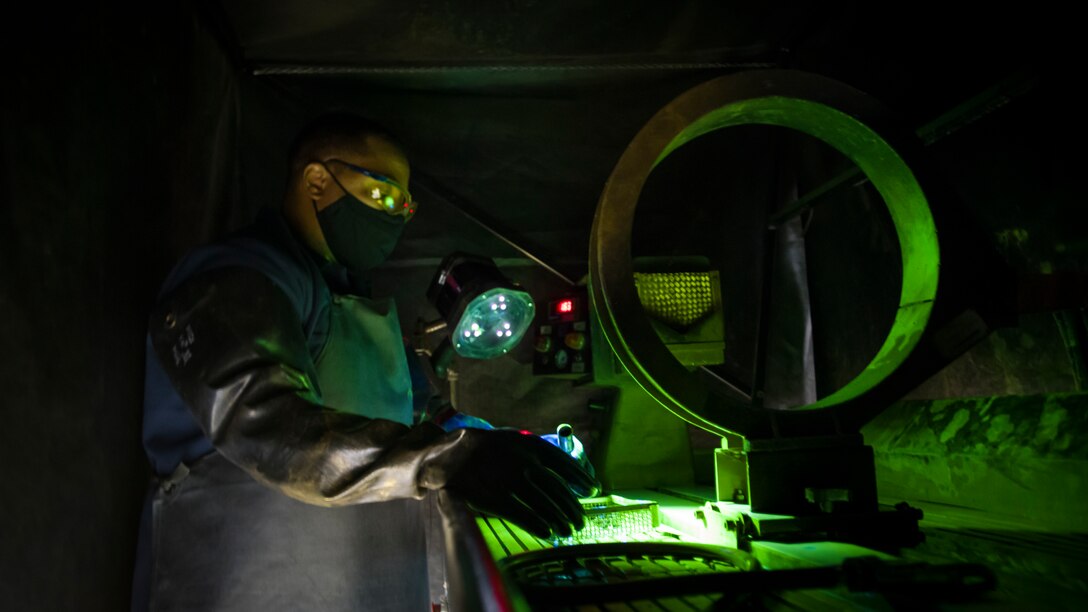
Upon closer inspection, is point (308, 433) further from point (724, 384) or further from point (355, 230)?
point (724, 384)

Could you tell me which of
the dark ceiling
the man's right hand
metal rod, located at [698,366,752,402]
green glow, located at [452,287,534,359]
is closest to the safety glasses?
green glow, located at [452,287,534,359]

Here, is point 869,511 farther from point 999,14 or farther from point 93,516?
point 93,516

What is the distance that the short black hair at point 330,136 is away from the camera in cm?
154

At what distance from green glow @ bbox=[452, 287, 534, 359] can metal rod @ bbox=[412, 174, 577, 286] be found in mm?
452

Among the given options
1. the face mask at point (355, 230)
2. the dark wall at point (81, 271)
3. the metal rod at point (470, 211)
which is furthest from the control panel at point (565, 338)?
the dark wall at point (81, 271)

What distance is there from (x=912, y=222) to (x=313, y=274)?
3.82 ft

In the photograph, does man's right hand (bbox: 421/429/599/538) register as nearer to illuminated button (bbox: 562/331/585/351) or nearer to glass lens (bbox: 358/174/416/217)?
glass lens (bbox: 358/174/416/217)

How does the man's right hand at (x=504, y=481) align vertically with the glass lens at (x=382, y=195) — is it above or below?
below

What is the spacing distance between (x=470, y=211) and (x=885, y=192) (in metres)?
1.38

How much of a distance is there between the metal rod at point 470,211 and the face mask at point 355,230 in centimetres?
62

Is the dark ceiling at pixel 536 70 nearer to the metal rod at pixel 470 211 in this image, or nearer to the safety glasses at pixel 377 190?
the metal rod at pixel 470 211

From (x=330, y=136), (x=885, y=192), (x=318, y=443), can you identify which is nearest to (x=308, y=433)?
(x=318, y=443)

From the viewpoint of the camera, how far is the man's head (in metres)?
1.52

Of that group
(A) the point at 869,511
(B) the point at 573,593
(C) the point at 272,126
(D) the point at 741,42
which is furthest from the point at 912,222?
(C) the point at 272,126
